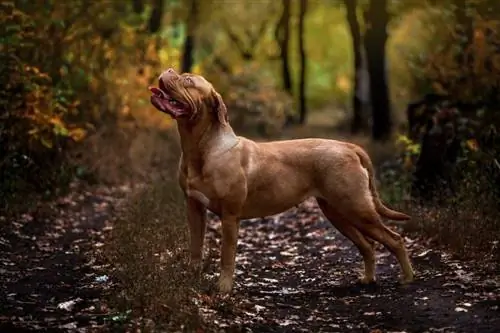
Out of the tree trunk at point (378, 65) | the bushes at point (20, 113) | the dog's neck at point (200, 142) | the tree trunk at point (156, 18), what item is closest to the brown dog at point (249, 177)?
the dog's neck at point (200, 142)

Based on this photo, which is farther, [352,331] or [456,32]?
[456,32]

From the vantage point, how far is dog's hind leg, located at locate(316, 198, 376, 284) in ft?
27.6

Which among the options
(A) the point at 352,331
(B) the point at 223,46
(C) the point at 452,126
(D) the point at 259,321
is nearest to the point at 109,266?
(D) the point at 259,321

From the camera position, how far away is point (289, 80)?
3281 centimetres

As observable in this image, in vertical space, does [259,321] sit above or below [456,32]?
below

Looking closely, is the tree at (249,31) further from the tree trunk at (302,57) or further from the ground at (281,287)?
Answer: the ground at (281,287)

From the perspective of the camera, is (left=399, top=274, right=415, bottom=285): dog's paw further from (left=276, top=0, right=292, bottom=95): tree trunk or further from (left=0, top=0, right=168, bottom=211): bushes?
(left=276, top=0, right=292, bottom=95): tree trunk

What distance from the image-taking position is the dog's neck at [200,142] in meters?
7.59

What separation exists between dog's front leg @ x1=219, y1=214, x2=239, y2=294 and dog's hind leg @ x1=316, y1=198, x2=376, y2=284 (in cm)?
110

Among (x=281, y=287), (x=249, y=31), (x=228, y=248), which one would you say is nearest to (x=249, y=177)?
(x=228, y=248)

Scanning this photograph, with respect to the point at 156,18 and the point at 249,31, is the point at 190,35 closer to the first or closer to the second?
the point at 156,18

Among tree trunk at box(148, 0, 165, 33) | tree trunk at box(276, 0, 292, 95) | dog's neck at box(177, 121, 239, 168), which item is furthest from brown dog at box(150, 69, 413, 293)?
tree trunk at box(276, 0, 292, 95)

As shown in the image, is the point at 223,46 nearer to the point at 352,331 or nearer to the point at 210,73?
the point at 210,73

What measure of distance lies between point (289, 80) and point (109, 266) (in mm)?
24650
